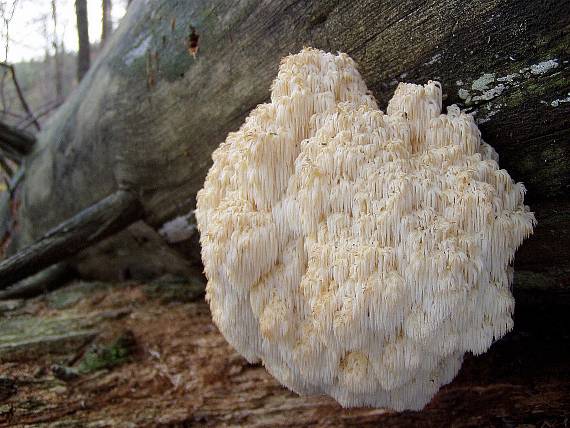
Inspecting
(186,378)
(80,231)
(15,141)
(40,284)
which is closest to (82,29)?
(15,141)

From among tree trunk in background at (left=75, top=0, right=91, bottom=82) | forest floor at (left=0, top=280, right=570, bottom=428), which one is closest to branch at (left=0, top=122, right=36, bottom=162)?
forest floor at (left=0, top=280, right=570, bottom=428)

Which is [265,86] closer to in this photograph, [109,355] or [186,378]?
[186,378]

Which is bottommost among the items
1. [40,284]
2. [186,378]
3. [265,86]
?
[186,378]

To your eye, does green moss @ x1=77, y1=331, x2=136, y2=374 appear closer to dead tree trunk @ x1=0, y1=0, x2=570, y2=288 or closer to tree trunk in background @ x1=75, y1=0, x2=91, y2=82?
dead tree trunk @ x1=0, y1=0, x2=570, y2=288

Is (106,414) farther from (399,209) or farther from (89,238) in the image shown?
(399,209)

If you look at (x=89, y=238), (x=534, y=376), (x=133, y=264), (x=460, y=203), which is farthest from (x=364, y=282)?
(x=133, y=264)

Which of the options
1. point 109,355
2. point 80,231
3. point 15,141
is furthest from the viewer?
point 15,141
